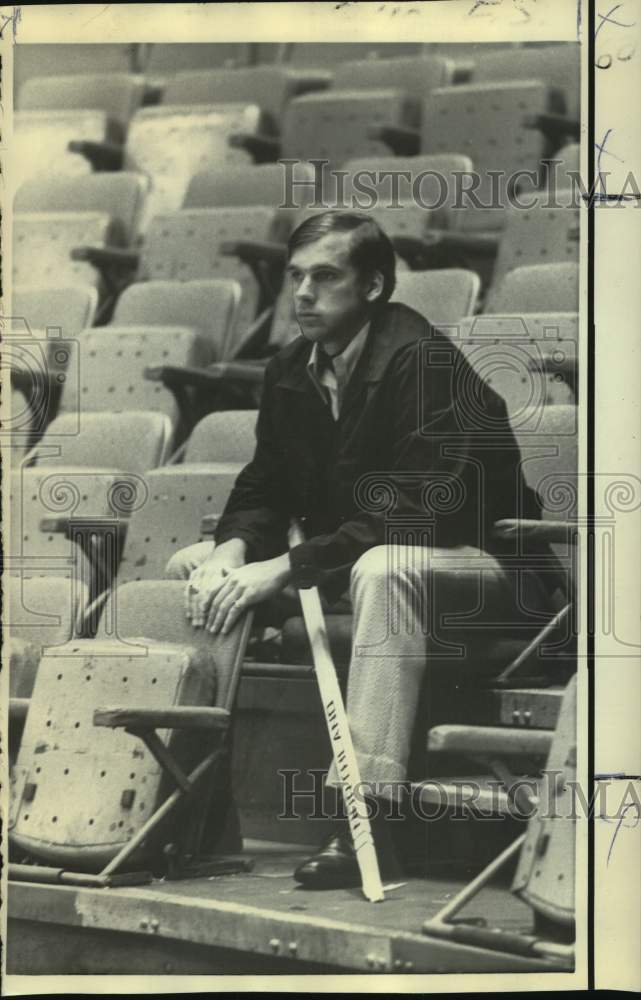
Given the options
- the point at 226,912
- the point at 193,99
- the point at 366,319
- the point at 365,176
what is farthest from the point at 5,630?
the point at 193,99

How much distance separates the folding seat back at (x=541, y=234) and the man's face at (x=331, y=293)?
0.26 metres

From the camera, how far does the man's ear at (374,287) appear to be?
2.23m

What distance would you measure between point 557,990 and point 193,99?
1.76m

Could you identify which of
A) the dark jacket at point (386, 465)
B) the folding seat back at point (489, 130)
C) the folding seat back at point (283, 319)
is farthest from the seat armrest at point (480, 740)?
the folding seat back at point (489, 130)

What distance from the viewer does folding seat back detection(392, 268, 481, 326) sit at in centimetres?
223

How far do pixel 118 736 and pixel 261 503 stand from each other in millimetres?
379

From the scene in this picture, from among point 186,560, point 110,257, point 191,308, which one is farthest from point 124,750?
point 110,257

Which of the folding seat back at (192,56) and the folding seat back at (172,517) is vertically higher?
the folding seat back at (192,56)

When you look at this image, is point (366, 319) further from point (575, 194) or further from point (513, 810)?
point (513, 810)

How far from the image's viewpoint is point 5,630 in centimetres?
220

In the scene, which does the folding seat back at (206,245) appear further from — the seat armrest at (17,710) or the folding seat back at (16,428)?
the seat armrest at (17,710)

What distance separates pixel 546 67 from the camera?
92.5 inches

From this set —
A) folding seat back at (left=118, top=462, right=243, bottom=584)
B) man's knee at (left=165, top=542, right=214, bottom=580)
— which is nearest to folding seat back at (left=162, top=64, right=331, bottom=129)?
folding seat back at (left=118, top=462, right=243, bottom=584)

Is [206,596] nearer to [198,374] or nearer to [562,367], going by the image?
[198,374]
